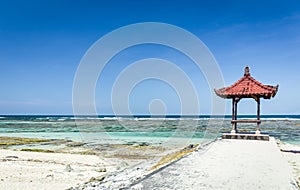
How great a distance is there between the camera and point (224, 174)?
5363mm

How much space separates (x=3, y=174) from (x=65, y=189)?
3513 mm

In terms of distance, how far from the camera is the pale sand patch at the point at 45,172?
9.10 m

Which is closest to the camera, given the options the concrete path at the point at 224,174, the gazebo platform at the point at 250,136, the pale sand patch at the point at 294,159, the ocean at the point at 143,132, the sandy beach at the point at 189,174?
the concrete path at the point at 224,174

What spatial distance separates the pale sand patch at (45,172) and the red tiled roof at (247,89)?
20.8 feet

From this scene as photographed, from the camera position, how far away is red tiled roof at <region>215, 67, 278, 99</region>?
464 inches

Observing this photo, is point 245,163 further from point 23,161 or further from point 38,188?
point 23,161

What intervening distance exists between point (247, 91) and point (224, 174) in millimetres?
7659

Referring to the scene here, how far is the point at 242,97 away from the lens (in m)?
12.6

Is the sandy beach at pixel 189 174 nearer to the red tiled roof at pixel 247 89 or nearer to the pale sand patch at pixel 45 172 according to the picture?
the pale sand patch at pixel 45 172

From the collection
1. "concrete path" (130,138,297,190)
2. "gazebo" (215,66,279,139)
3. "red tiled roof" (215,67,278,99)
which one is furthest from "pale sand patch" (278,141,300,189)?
"red tiled roof" (215,67,278,99)

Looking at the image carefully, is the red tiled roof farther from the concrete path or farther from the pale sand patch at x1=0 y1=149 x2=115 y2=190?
the pale sand patch at x1=0 y1=149 x2=115 y2=190

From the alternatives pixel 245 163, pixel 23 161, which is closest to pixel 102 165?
pixel 23 161

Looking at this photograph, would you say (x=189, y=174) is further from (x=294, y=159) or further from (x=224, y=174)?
(x=294, y=159)

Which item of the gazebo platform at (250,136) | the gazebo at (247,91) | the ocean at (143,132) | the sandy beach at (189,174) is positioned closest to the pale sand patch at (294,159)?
the sandy beach at (189,174)
